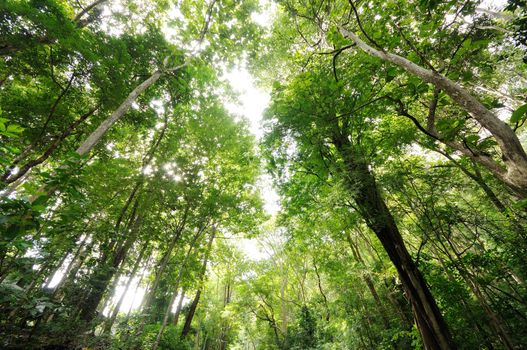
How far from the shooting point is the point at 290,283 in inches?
646

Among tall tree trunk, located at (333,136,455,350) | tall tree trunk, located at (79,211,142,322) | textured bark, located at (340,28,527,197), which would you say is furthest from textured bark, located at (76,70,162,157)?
textured bark, located at (340,28,527,197)

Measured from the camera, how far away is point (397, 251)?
16.8 ft

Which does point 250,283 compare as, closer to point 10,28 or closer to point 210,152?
point 210,152

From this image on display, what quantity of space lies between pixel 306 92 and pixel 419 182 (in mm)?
4627

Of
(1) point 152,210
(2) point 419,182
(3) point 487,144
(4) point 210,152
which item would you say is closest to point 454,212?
(2) point 419,182

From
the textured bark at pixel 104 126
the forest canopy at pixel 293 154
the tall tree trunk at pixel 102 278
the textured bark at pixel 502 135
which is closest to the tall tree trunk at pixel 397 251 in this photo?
the forest canopy at pixel 293 154

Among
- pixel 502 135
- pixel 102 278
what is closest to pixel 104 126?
pixel 102 278

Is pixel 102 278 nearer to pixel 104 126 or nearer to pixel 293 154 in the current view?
pixel 104 126

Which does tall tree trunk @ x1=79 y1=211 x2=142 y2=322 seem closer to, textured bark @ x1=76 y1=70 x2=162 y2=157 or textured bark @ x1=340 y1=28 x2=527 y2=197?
textured bark @ x1=76 y1=70 x2=162 y2=157

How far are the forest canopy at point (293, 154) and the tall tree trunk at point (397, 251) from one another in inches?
1.7

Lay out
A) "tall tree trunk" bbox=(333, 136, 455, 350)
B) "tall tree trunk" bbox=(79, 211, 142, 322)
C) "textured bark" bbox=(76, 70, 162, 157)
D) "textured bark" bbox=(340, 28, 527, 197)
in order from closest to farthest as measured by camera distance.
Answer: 1. "textured bark" bbox=(340, 28, 527, 197)
2. "tall tree trunk" bbox=(333, 136, 455, 350)
3. "textured bark" bbox=(76, 70, 162, 157)
4. "tall tree trunk" bbox=(79, 211, 142, 322)

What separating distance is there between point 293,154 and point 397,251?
3463 mm

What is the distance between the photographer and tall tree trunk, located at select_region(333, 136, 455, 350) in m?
4.36

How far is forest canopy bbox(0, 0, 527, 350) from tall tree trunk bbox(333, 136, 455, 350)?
0.04 m
